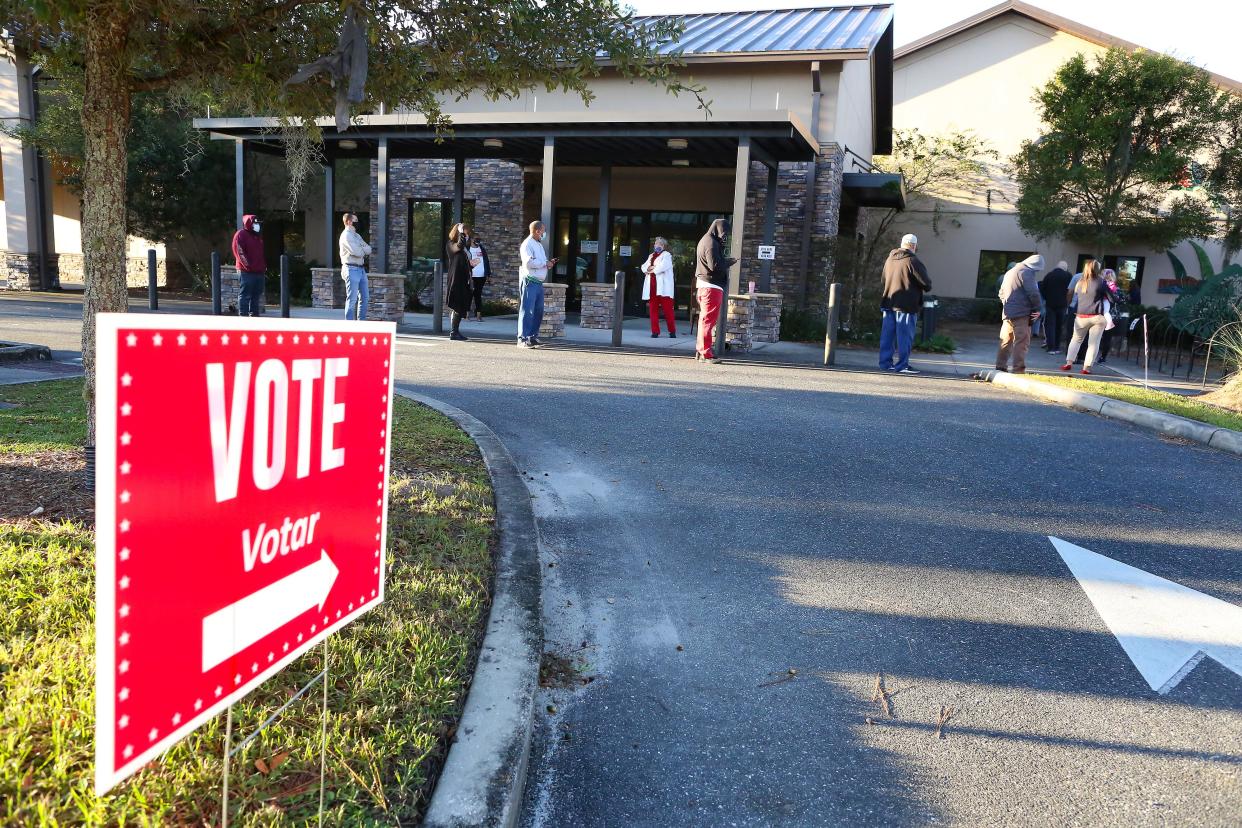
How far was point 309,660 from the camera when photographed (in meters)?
2.93

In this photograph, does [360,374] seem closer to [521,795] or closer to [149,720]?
[149,720]

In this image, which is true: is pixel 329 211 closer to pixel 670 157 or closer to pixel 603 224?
pixel 603 224

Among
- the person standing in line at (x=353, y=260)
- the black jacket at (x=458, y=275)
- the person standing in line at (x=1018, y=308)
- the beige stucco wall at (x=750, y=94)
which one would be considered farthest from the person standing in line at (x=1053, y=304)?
the person standing in line at (x=353, y=260)

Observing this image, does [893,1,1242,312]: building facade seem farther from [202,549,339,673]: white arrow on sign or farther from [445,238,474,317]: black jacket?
[202,549,339,673]: white arrow on sign

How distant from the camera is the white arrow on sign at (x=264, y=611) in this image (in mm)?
1674

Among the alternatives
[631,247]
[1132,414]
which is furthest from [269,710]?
[631,247]

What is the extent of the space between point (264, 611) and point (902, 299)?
11.5 metres

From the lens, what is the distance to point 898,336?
12680 millimetres

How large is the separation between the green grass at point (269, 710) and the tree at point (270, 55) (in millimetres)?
1682

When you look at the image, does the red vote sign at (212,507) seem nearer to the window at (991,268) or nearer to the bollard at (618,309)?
the bollard at (618,309)

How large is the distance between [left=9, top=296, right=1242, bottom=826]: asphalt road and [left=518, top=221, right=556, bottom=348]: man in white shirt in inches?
212

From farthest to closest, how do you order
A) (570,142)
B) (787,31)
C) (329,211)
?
(787,31), (329,211), (570,142)

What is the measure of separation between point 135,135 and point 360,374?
23.7m

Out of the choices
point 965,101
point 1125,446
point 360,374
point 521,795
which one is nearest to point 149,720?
point 360,374
